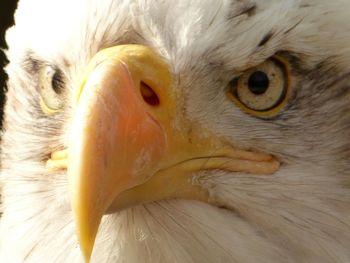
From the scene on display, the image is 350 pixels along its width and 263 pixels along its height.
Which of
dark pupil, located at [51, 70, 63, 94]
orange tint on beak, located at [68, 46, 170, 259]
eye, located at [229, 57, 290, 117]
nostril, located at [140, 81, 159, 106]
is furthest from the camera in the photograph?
dark pupil, located at [51, 70, 63, 94]

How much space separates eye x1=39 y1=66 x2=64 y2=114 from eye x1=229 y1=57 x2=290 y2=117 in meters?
0.42

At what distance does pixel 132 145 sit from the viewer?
2172mm

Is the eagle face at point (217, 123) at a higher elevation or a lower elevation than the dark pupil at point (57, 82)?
lower

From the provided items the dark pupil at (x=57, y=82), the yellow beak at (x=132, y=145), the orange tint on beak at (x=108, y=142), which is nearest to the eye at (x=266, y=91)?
the yellow beak at (x=132, y=145)

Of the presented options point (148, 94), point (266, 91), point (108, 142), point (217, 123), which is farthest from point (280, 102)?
point (108, 142)

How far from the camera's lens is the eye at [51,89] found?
2.50 m

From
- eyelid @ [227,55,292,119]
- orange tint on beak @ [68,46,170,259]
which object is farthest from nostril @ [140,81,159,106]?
eyelid @ [227,55,292,119]

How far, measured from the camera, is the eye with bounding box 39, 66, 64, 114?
2502 mm

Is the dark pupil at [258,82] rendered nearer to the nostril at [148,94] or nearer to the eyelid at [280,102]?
the eyelid at [280,102]

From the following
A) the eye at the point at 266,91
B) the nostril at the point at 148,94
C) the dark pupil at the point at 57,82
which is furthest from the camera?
the dark pupil at the point at 57,82

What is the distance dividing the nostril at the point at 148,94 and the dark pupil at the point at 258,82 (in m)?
0.24

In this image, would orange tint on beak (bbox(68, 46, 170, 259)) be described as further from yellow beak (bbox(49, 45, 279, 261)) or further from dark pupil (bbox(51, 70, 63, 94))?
dark pupil (bbox(51, 70, 63, 94))

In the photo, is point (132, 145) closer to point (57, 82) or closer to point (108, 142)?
point (108, 142)

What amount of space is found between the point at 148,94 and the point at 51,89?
0.35 m
